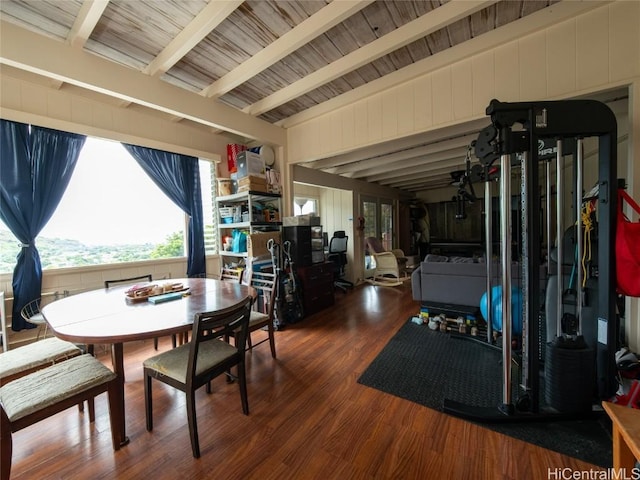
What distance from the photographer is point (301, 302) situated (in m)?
3.46

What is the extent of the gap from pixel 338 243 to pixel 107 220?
12.2 ft

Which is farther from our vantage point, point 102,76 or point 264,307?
point 264,307

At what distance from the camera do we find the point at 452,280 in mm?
3125

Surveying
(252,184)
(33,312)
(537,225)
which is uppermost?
(252,184)

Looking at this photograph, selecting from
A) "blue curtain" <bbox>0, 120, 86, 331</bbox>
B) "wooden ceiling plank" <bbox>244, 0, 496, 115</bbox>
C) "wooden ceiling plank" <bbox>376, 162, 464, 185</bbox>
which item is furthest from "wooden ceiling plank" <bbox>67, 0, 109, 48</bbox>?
"wooden ceiling plank" <bbox>376, 162, 464, 185</bbox>

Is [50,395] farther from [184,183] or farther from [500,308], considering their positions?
[500,308]

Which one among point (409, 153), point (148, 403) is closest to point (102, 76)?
point (148, 403)

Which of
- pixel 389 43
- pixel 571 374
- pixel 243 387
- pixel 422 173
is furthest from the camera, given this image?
pixel 422 173

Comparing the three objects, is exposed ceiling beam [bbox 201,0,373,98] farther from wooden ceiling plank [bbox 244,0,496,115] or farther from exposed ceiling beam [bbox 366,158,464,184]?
exposed ceiling beam [bbox 366,158,464,184]

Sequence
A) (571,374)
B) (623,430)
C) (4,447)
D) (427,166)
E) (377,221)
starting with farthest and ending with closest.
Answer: (377,221)
(427,166)
(571,374)
(4,447)
(623,430)

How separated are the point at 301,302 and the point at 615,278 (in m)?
2.89

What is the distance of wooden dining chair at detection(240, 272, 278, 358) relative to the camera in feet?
7.48

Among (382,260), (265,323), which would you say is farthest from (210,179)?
(382,260)

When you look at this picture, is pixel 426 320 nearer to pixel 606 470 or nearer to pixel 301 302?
pixel 301 302
